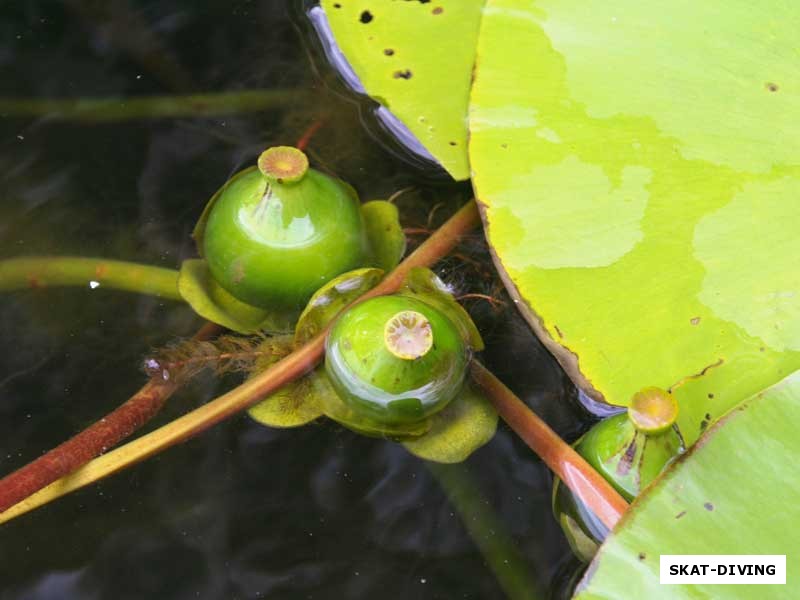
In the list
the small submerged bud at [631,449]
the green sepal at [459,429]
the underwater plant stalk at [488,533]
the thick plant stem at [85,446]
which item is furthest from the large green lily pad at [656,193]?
the thick plant stem at [85,446]

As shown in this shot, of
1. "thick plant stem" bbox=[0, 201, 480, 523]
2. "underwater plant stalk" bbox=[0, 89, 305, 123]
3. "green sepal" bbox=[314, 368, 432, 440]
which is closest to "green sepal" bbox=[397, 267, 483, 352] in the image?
"thick plant stem" bbox=[0, 201, 480, 523]

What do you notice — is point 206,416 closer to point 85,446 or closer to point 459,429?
point 85,446

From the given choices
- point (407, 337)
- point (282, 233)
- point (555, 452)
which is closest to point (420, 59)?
point (282, 233)

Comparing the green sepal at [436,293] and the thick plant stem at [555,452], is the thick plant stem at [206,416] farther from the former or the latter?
the thick plant stem at [555,452]

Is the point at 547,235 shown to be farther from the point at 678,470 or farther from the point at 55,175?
the point at 55,175

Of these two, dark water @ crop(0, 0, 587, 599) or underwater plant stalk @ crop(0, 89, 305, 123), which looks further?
underwater plant stalk @ crop(0, 89, 305, 123)

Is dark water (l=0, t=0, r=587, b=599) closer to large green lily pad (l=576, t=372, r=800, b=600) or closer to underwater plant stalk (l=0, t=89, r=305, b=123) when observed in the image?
underwater plant stalk (l=0, t=89, r=305, b=123)
